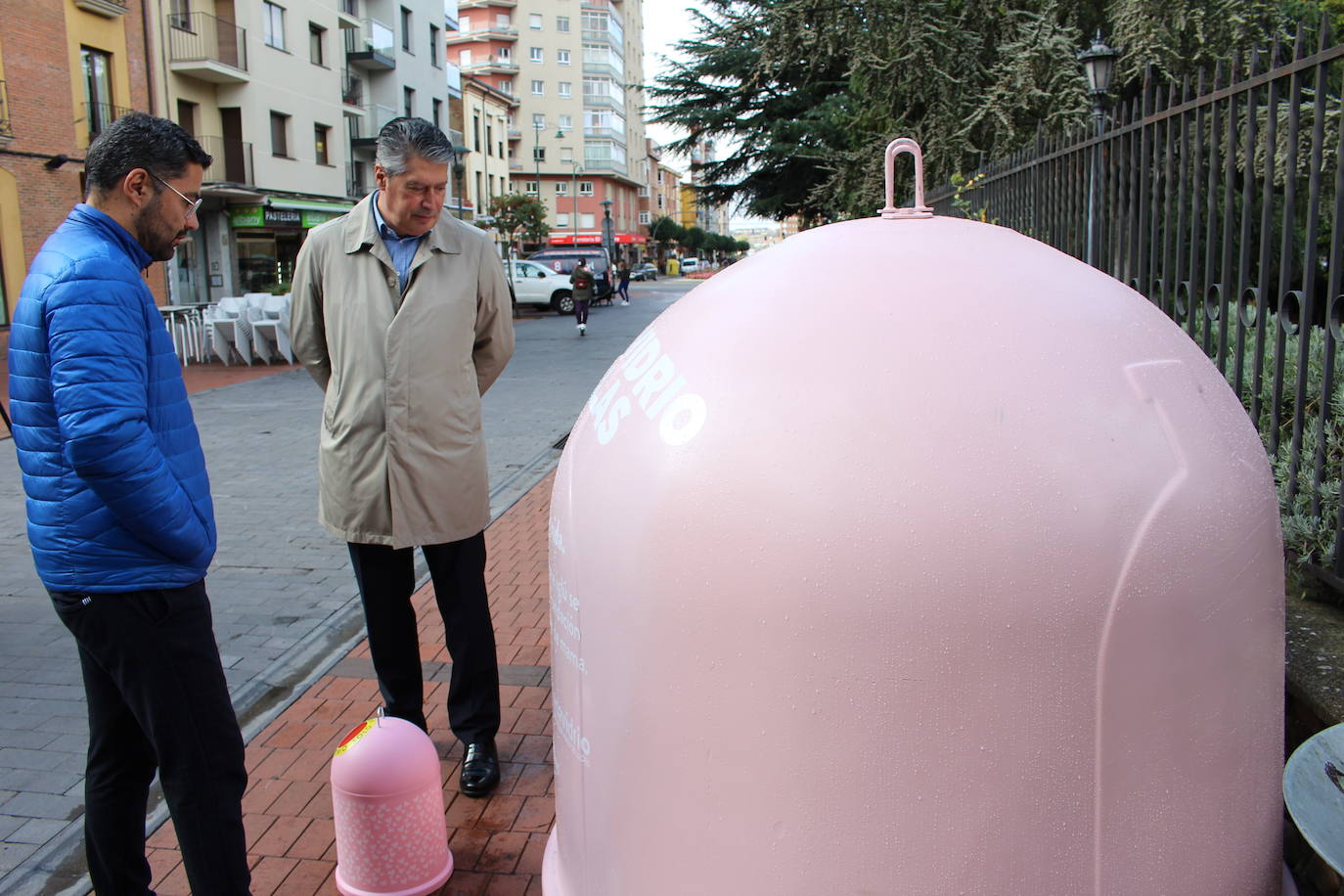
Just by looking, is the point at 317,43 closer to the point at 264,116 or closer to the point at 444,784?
the point at 264,116

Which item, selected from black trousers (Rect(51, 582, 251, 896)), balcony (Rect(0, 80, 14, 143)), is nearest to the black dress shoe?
black trousers (Rect(51, 582, 251, 896))

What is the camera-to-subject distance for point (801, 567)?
1729 mm

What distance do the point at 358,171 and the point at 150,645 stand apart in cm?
3703

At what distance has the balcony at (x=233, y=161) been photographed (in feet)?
90.3

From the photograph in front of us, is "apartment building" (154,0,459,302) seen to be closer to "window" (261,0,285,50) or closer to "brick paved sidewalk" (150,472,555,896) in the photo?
"window" (261,0,285,50)

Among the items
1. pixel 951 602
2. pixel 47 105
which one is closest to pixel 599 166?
pixel 47 105

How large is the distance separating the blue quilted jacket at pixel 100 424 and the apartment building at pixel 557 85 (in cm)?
8198

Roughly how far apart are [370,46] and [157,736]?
37711 mm

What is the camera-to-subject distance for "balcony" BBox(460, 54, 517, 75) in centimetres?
8425

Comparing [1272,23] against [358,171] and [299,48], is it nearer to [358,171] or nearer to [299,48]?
[299,48]

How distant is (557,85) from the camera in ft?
281

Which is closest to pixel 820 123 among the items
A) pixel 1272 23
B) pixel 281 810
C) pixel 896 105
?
pixel 896 105

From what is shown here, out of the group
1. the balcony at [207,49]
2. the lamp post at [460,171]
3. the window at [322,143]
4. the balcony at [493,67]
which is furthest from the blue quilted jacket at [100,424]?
the balcony at [493,67]

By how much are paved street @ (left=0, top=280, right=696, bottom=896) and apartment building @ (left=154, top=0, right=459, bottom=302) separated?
617 inches
